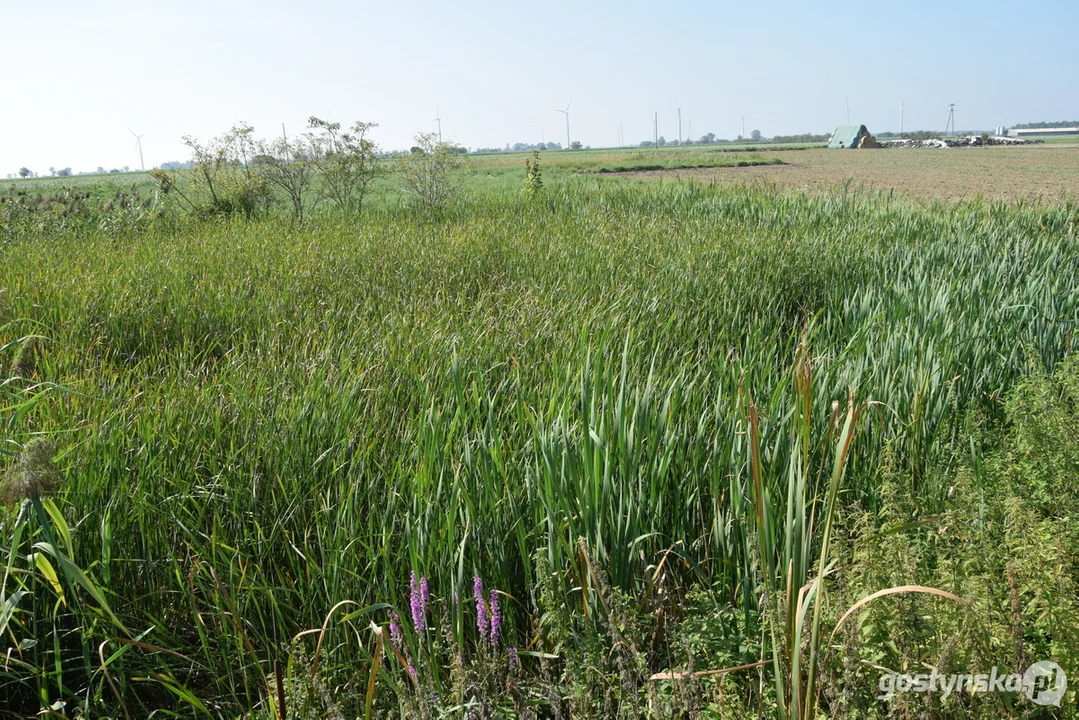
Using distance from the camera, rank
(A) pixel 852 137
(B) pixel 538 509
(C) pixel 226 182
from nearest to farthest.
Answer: (B) pixel 538 509
(C) pixel 226 182
(A) pixel 852 137

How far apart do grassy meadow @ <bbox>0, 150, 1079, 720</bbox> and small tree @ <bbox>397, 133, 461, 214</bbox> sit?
7675mm

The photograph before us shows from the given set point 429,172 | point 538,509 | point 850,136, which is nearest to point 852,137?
point 850,136

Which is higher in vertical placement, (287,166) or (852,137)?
(852,137)

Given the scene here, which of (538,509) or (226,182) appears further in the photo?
(226,182)

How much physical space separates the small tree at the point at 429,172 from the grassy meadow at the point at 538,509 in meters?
7.68

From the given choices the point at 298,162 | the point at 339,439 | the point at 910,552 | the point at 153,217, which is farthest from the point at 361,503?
the point at 298,162

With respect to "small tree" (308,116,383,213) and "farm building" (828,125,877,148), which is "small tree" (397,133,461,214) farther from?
"farm building" (828,125,877,148)

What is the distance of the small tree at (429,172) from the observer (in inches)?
483

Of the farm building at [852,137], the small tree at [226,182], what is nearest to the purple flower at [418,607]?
the small tree at [226,182]

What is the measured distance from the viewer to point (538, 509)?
217 cm

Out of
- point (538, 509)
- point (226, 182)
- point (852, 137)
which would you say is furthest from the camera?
point (852, 137)

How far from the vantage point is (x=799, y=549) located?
64.9 inches

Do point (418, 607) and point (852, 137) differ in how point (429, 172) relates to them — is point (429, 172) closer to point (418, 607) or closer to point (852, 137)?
point (418, 607)

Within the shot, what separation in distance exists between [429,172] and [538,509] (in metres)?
10.9
